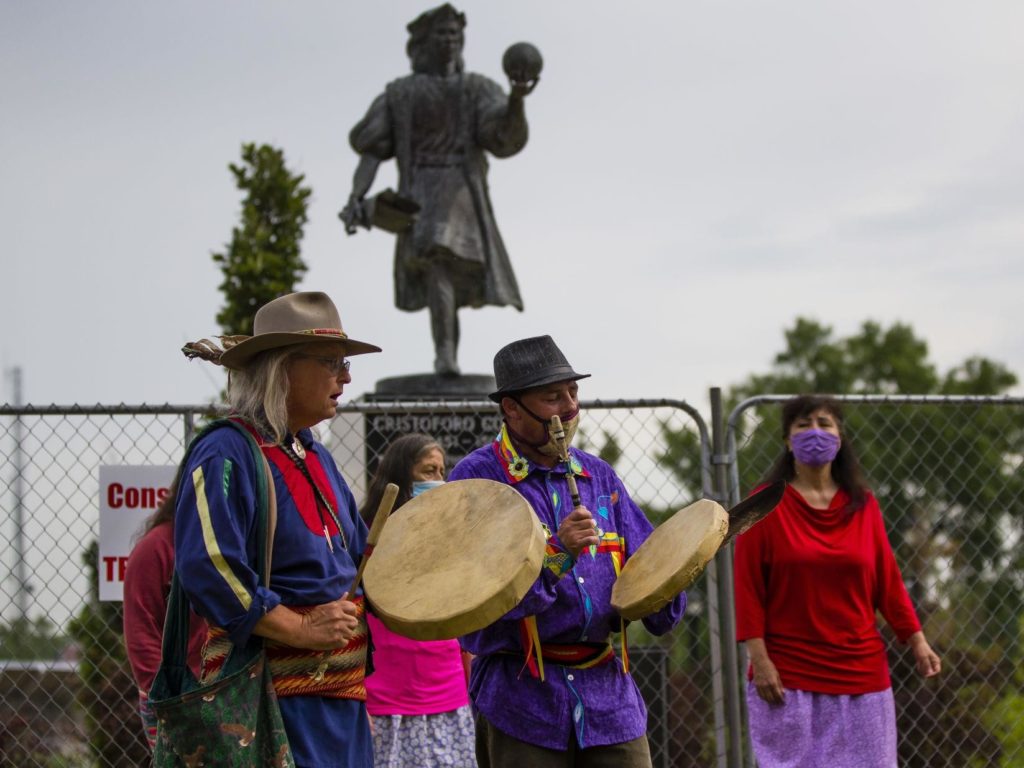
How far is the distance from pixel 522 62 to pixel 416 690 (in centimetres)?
427

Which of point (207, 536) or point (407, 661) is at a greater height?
point (207, 536)

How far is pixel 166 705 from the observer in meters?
3.00

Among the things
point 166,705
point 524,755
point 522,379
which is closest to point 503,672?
point 524,755

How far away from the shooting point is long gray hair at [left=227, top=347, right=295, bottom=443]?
3.28 metres

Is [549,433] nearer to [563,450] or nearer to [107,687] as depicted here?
[563,450]

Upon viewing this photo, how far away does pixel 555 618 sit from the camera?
376 centimetres

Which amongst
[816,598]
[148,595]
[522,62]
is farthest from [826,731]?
[522,62]

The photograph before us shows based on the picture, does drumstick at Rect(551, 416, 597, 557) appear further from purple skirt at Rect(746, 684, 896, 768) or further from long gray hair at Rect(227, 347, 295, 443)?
purple skirt at Rect(746, 684, 896, 768)

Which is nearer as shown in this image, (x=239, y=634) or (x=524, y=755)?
(x=239, y=634)

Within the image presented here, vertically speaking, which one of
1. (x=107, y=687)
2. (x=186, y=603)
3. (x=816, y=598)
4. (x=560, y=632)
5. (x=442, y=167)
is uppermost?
(x=442, y=167)

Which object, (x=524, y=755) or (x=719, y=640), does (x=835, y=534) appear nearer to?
(x=719, y=640)

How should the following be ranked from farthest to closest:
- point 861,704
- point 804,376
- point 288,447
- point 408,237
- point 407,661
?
point 804,376 < point 408,237 < point 861,704 < point 407,661 < point 288,447

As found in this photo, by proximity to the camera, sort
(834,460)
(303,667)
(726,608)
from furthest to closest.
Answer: (726,608) → (834,460) → (303,667)

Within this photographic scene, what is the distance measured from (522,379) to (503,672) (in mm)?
840
